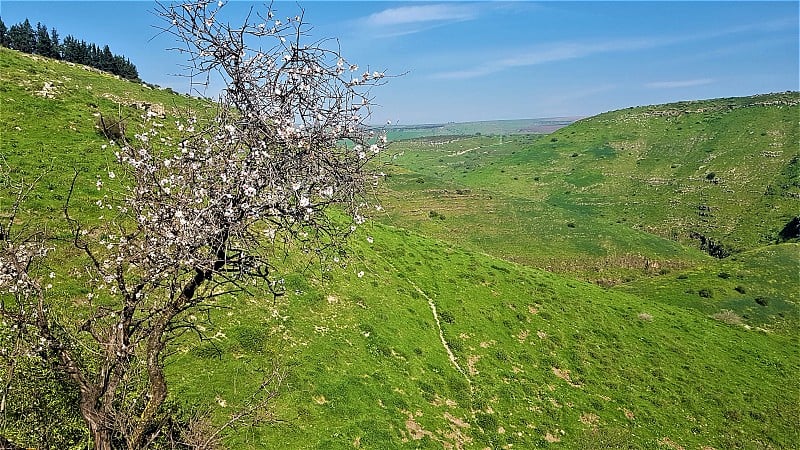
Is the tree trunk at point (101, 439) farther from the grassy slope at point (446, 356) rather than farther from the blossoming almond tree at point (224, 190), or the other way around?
the grassy slope at point (446, 356)

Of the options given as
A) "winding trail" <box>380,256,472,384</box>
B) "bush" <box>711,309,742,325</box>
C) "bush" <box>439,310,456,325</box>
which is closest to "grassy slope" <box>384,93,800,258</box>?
"bush" <box>711,309,742,325</box>

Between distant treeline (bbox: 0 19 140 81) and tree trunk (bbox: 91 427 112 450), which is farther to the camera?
distant treeline (bbox: 0 19 140 81)

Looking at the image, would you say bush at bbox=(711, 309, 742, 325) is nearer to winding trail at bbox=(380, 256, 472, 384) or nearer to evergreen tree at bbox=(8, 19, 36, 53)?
winding trail at bbox=(380, 256, 472, 384)

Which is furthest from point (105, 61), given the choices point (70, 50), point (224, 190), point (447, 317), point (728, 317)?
point (728, 317)

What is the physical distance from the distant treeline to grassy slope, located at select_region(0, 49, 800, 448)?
44870mm

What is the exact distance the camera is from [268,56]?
398 inches

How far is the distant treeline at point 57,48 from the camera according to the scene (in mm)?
88375

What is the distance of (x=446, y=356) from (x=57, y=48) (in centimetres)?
10300

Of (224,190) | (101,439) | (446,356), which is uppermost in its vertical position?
(224,190)

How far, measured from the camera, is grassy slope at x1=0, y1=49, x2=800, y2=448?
23.0m

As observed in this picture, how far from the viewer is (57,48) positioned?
91750 mm

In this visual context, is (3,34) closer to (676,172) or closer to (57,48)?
(57,48)

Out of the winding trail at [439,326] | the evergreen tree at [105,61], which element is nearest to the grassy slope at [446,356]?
the winding trail at [439,326]

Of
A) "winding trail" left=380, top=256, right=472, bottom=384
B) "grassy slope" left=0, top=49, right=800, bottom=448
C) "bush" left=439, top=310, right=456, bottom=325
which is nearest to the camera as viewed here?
"grassy slope" left=0, top=49, right=800, bottom=448
